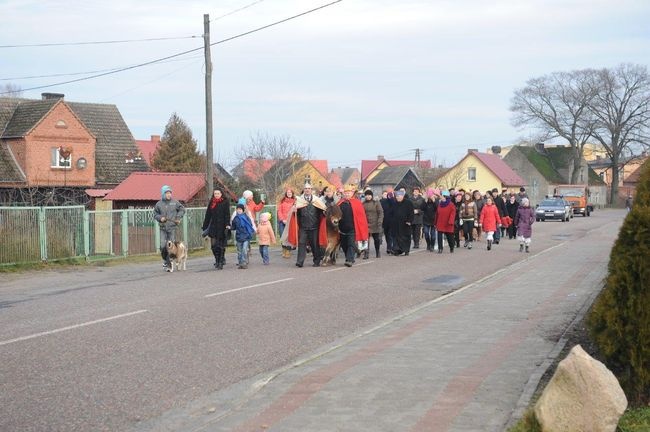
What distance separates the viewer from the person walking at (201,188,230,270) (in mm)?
19578

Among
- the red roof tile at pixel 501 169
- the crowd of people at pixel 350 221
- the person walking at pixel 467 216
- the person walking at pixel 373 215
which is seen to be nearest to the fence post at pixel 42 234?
the crowd of people at pixel 350 221

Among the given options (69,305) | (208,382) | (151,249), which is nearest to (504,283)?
(69,305)

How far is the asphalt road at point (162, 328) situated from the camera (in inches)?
288

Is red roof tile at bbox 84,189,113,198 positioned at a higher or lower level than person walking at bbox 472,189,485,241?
higher

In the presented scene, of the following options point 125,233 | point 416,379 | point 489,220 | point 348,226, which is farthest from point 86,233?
point 416,379

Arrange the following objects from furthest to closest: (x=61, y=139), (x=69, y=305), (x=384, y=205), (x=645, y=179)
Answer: (x=61, y=139) → (x=384, y=205) → (x=69, y=305) → (x=645, y=179)

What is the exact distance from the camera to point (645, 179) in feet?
22.3

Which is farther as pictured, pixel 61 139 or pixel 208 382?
pixel 61 139

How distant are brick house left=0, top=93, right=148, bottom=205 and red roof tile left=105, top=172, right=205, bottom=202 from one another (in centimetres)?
550

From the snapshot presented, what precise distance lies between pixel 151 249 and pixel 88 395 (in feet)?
61.0

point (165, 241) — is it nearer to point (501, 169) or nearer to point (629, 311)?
point (629, 311)

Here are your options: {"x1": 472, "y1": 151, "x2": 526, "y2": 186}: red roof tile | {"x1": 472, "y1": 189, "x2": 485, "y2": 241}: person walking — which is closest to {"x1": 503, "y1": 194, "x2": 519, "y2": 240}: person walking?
{"x1": 472, "y1": 189, "x2": 485, "y2": 241}: person walking

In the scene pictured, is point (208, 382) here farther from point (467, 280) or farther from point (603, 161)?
point (603, 161)

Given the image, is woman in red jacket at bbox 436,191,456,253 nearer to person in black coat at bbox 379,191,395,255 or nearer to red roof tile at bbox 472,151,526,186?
person in black coat at bbox 379,191,395,255
